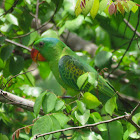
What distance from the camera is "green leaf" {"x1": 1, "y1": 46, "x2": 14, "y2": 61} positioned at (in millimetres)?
2287

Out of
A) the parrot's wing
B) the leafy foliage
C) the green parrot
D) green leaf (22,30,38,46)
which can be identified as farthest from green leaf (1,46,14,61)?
the parrot's wing

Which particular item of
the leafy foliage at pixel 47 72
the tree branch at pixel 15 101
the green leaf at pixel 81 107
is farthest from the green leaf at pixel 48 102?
the tree branch at pixel 15 101

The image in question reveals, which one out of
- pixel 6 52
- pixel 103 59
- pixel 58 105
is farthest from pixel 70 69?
pixel 58 105

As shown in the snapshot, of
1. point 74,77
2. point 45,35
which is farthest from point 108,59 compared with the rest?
point 45,35

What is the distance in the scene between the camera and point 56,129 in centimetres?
159

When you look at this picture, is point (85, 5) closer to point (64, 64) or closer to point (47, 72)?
point (64, 64)

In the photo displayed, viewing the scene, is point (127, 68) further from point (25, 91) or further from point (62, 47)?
point (25, 91)

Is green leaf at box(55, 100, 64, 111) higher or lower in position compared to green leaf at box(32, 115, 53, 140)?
higher

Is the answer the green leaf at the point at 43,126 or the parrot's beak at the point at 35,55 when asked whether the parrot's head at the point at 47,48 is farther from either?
the green leaf at the point at 43,126

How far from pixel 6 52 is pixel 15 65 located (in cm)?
13

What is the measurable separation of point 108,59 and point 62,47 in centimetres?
45

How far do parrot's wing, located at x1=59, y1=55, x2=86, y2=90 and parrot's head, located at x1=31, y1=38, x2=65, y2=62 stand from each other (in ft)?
0.39

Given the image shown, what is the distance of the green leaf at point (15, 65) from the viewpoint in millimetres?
2328

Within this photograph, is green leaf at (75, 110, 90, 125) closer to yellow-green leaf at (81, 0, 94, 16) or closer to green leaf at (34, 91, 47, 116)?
green leaf at (34, 91, 47, 116)
